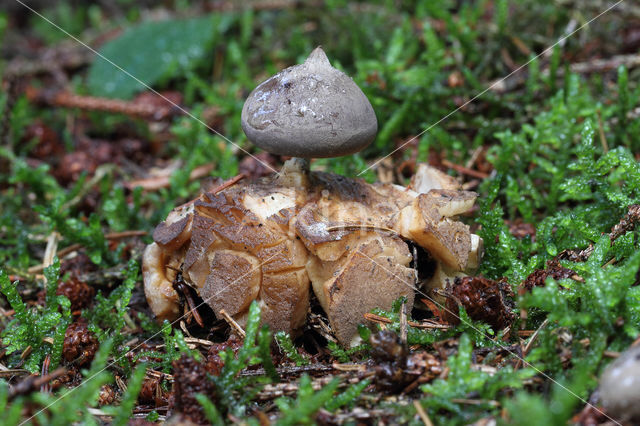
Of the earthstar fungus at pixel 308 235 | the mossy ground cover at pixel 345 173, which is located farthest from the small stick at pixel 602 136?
the earthstar fungus at pixel 308 235

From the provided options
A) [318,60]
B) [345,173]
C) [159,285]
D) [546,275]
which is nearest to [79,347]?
[159,285]

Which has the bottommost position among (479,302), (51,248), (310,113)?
(51,248)

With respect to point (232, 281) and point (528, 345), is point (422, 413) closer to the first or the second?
point (528, 345)

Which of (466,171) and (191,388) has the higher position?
A: (466,171)

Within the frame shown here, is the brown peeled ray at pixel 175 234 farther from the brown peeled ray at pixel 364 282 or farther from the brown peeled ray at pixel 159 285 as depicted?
the brown peeled ray at pixel 364 282

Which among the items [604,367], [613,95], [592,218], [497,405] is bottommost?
[497,405]

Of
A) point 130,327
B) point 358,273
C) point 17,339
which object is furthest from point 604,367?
point 17,339

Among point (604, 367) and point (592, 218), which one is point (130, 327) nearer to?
point (604, 367)

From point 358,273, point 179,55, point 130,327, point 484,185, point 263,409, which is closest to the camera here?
point 263,409
